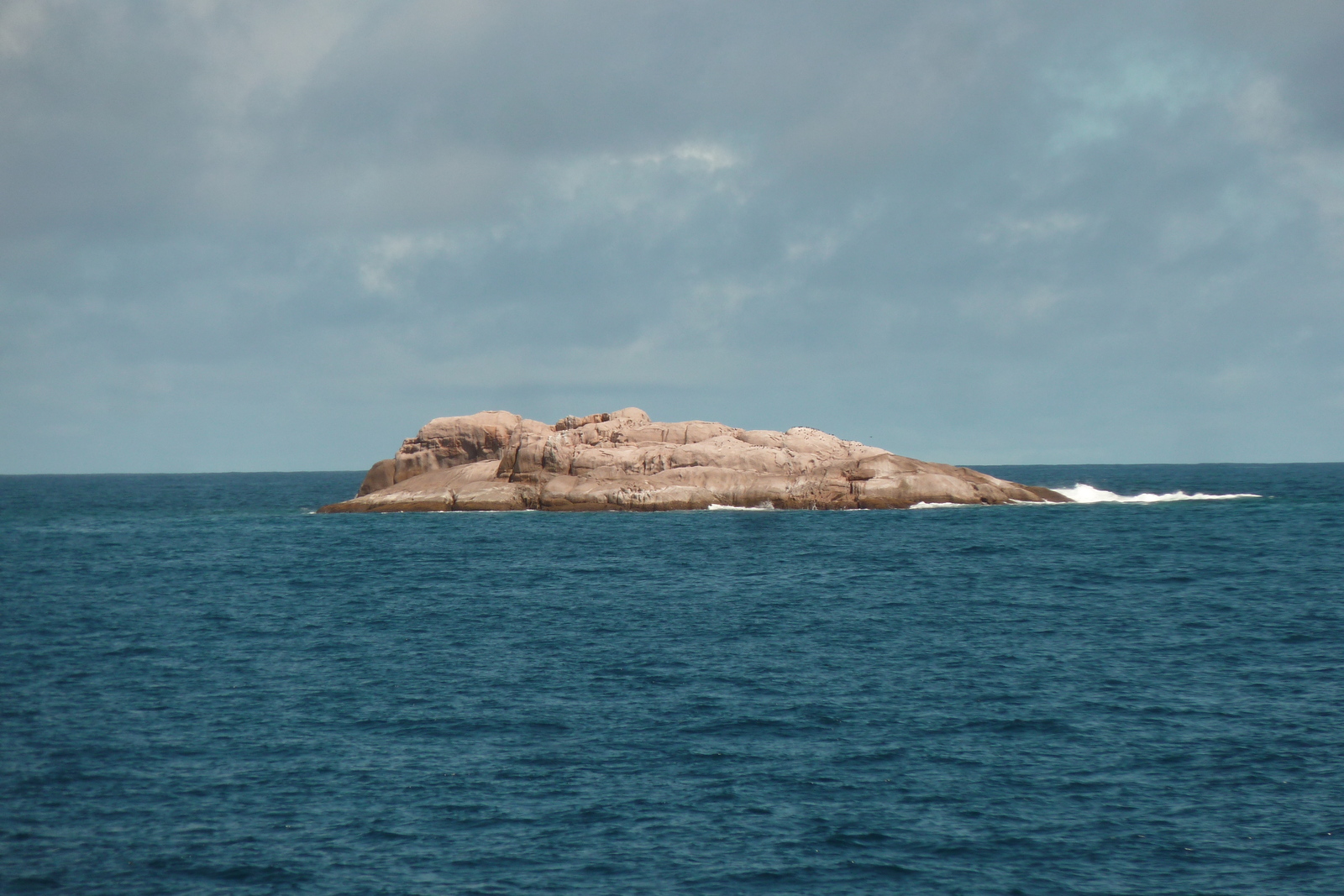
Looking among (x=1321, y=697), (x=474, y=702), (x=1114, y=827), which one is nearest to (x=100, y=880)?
(x=474, y=702)

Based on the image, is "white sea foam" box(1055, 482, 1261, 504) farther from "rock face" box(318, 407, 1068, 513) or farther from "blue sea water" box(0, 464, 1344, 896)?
"blue sea water" box(0, 464, 1344, 896)

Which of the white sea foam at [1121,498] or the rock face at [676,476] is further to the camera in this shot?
the white sea foam at [1121,498]

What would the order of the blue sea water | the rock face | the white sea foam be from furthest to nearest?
the white sea foam < the rock face < the blue sea water

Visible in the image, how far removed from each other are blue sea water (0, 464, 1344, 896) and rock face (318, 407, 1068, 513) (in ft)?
98.6

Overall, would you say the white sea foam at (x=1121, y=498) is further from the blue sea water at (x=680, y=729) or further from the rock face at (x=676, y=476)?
the blue sea water at (x=680, y=729)

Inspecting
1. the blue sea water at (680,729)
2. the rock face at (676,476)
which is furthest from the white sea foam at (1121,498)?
the blue sea water at (680,729)

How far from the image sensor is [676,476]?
8856cm

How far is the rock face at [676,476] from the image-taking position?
87.4 meters

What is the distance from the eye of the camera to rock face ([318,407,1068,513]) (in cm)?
8738

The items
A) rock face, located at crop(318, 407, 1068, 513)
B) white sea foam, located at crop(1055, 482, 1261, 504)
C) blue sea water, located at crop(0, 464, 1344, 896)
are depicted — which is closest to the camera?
blue sea water, located at crop(0, 464, 1344, 896)

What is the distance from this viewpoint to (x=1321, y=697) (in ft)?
97.5

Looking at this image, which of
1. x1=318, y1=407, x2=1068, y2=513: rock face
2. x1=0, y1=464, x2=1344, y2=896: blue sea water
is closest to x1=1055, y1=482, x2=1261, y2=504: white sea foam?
x1=318, y1=407, x2=1068, y2=513: rock face

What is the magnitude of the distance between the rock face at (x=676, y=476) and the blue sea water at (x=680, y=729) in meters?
30.0

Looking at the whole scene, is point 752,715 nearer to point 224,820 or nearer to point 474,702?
point 474,702
